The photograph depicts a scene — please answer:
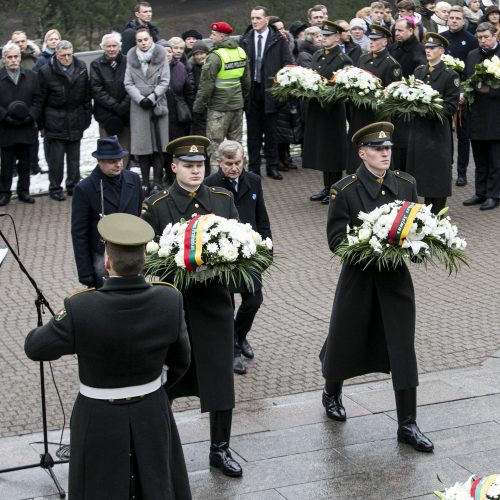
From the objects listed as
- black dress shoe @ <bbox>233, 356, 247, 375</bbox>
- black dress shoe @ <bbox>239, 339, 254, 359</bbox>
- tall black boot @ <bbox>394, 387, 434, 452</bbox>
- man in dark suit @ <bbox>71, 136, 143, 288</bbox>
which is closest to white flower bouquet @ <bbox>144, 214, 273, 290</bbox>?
tall black boot @ <bbox>394, 387, 434, 452</bbox>

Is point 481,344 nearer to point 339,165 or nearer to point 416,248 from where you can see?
point 416,248

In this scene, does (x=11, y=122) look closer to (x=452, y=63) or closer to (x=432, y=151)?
(x=432, y=151)

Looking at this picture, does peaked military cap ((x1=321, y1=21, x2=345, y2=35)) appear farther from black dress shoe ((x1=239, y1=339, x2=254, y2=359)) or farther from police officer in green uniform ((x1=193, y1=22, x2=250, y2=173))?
black dress shoe ((x1=239, y1=339, x2=254, y2=359))

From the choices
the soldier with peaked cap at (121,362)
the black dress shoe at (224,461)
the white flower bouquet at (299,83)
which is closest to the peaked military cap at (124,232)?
the soldier with peaked cap at (121,362)

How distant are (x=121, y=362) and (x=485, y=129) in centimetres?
1007

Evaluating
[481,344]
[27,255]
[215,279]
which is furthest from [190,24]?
[215,279]

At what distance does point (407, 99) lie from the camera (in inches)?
554

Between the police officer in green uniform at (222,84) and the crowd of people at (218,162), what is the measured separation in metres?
0.02

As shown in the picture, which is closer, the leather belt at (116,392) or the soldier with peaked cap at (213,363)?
the leather belt at (116,392)

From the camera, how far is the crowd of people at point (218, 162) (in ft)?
19.4

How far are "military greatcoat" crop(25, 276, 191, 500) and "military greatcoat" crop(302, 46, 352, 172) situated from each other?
9.70 meters

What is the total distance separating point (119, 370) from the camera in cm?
581

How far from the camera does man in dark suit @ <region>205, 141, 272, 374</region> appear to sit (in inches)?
359

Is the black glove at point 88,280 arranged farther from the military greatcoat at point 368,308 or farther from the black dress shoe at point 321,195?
the black dress shoe at point 321,195
